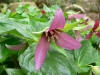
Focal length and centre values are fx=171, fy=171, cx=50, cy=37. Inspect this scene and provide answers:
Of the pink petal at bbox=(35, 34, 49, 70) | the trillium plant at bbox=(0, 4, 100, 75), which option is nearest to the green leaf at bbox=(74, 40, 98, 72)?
the trillium plant at bbox=(0, 4, 100, 75)

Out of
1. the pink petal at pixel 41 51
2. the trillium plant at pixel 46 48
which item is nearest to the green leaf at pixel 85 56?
the trillium plant at pixel 46 48

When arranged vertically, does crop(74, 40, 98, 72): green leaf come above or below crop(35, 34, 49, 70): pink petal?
below

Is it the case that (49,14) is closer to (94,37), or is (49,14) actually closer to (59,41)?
(94,37)

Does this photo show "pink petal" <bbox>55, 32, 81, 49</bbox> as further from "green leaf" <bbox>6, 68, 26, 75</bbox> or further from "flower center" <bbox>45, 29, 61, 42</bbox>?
"green leaf" <bbox>6, 68, 26, 75</bbox>

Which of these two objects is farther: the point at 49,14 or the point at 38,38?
the point at 49,14

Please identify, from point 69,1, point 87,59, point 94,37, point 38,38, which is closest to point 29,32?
point 38,38

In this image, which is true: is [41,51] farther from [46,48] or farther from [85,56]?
[85,56]

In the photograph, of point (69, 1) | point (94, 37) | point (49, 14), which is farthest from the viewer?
point (69, 1)
